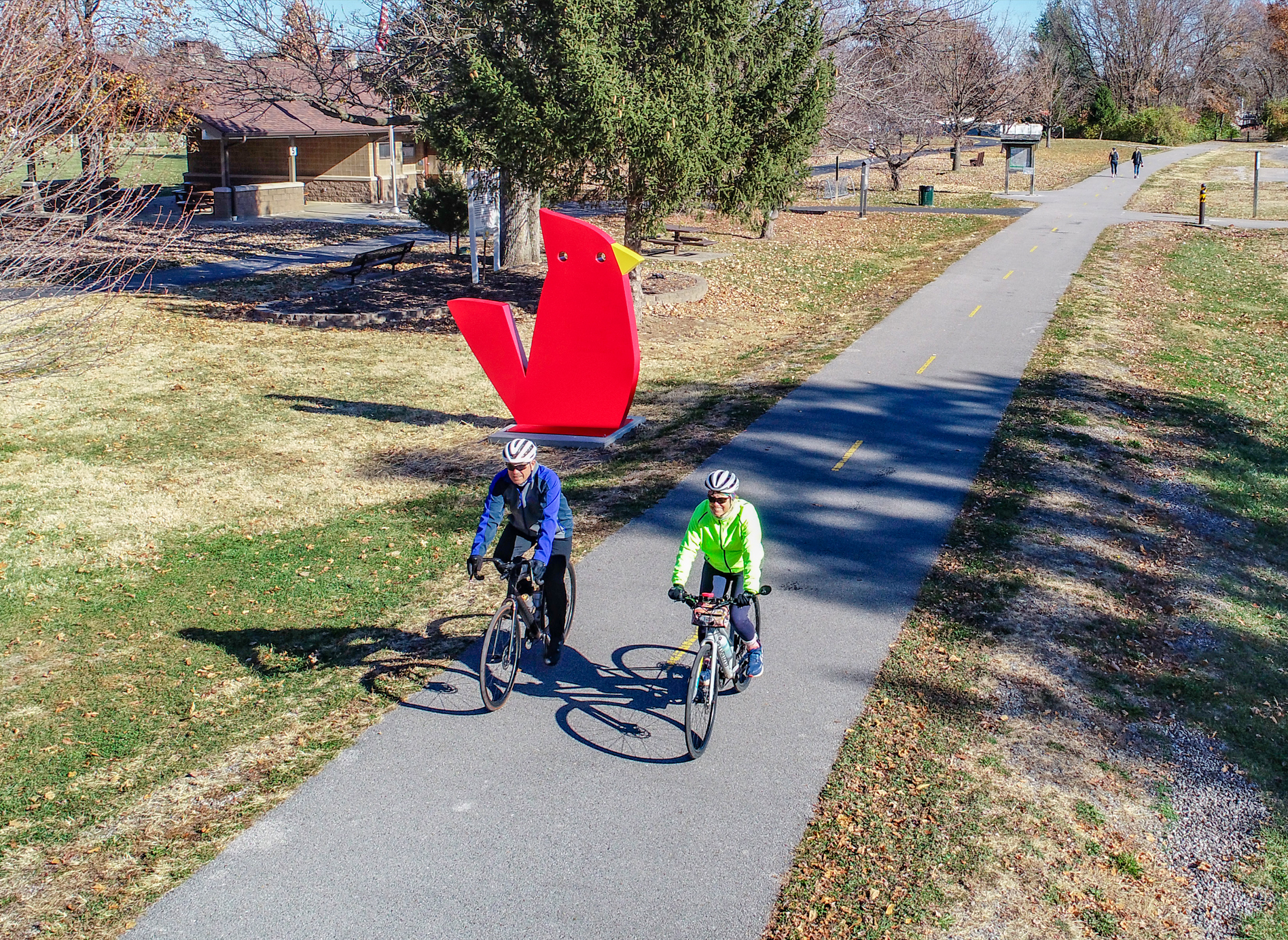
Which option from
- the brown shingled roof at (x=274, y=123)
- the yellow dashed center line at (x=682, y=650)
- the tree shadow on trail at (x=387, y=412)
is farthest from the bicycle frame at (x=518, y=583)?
the brown shingled roof at (x=274, y=123)

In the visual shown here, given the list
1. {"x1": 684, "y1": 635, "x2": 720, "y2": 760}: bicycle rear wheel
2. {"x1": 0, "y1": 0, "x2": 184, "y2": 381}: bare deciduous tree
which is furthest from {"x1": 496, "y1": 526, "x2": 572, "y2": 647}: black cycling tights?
{"x1": 0, "y1": 0, "x2": 184, "y2": 381}: bare deciduous tree

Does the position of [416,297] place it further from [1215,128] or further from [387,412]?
[1215,128]

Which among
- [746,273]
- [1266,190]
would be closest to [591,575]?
[746,273]

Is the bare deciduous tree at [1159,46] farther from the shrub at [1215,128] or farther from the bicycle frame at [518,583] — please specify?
the bicycle frame at [518,583]

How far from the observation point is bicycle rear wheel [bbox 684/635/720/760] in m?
6.87

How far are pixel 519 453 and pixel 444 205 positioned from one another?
21.4m

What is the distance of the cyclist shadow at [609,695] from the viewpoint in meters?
7.36

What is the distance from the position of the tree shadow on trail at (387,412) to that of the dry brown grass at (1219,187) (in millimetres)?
34591

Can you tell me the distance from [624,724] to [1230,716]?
4439 mm

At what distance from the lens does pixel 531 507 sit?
7.80 m

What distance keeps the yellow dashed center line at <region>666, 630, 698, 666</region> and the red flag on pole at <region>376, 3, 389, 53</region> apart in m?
19.9

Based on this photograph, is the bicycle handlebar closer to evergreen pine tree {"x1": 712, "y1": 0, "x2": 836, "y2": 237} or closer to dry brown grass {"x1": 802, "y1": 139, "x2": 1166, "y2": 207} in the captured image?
evergreen pine tree {"x1": 712, "y1": 0, "x2": 836, "y2": 237}

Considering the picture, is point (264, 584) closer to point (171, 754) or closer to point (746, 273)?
point (171, 754)

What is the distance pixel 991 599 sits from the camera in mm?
9555
